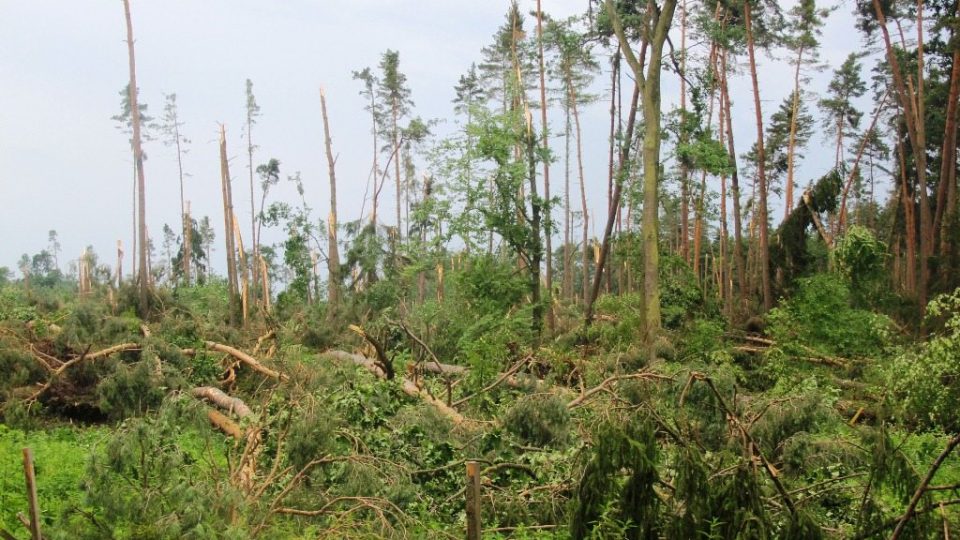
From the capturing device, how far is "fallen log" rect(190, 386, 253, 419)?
10587 mm

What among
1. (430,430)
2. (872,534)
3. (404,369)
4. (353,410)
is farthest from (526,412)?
(404,369)

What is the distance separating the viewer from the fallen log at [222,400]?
10587 mm

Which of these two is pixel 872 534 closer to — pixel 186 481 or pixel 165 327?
pixel 186 481

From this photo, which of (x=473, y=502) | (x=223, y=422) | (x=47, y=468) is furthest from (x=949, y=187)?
(x=47, y=468)

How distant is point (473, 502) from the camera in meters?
4.45

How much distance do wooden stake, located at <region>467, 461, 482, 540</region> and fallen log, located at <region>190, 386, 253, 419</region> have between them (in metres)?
6.40

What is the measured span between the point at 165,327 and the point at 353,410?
7957 mm

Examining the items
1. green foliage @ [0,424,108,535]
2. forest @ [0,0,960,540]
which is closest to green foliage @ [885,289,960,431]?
forest @ [0,0,960,540]

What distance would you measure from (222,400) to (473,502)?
7.64 m

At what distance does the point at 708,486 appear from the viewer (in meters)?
4.18

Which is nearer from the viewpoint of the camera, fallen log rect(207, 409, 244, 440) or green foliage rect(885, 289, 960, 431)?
green foliage rect(885, 289, 960, 431)

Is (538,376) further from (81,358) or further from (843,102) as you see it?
(843,102)

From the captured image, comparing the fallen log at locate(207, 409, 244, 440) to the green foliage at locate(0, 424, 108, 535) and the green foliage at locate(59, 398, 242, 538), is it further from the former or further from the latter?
the green foliage at locate(59, 398, 242, 538)

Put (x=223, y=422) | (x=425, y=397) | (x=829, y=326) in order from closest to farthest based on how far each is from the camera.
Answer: (x=425, y=397) → (x=223, y=422) → (x=829, y=326)
